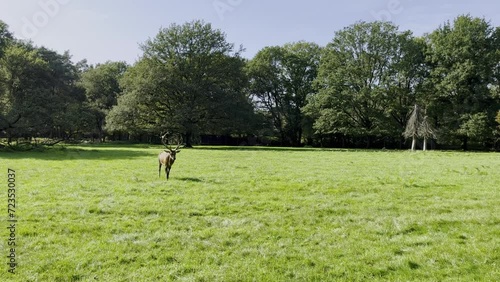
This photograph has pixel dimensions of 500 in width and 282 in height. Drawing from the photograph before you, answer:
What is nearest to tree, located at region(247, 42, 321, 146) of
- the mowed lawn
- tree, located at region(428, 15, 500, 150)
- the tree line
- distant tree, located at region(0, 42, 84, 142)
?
the tree line

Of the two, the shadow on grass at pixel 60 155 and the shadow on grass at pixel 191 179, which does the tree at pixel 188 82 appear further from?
the shadow on grass at pixel 191 179

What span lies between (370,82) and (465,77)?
39.1ft

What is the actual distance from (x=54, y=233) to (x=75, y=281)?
2.04m

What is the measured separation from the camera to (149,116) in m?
42.8

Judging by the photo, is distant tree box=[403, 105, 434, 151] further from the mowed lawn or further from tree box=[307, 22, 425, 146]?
the mowed lawn

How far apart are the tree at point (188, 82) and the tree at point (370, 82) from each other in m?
13.8

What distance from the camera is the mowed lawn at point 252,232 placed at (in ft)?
15.0

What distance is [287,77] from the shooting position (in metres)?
A: 59.1

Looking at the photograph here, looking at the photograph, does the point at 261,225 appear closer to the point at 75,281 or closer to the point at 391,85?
the point at 75,281

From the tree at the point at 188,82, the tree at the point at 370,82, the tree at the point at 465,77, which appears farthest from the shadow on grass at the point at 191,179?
the tree at the point at 465,77

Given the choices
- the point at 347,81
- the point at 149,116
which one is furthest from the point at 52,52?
the point at 347,81

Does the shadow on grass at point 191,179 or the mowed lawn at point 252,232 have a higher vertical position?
the shadow on grass at point 191,179

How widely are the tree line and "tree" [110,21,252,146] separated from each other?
0.44ft

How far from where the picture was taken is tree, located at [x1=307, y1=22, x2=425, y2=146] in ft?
154
